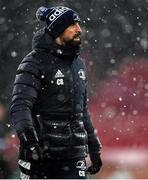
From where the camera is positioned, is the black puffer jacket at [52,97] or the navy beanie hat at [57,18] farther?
the navy beanie hat at [57,18]

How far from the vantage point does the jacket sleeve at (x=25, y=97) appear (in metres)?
5.98

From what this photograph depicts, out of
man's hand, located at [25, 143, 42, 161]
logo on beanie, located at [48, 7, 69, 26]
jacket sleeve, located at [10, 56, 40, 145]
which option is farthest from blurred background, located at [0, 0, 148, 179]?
man's hand, located at [25, 143, 42, 161]

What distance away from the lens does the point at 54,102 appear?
6.28 m

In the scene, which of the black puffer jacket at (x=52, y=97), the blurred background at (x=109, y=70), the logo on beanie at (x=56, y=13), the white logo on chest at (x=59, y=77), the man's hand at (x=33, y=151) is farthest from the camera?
the blurred background at (x=109, y=70)

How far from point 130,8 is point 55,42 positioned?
1086cm

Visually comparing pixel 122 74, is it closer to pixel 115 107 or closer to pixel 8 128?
pixel 115 107

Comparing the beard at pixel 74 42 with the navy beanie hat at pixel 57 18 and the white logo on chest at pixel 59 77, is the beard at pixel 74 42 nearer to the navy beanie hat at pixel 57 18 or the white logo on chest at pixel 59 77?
the navy beanie hat at pixel 57 18

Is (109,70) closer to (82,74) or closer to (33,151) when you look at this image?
(82,74)

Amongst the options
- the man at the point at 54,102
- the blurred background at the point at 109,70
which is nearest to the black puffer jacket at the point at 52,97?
the man at the point at 54,102

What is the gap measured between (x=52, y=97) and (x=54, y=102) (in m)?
0.04

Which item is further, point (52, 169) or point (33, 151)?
point (52, 169)

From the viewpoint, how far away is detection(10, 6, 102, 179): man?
6.19 m

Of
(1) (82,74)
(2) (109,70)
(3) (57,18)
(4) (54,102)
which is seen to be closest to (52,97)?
(4) (54,102)

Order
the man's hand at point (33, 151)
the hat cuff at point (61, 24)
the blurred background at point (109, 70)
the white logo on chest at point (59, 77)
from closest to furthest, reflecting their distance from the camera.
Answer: the man's hand at point (33, 151)
the white logo on chest at point (59, 77)
the hat cuff at point (61, 24)
the blurred background at point (109, 70)
